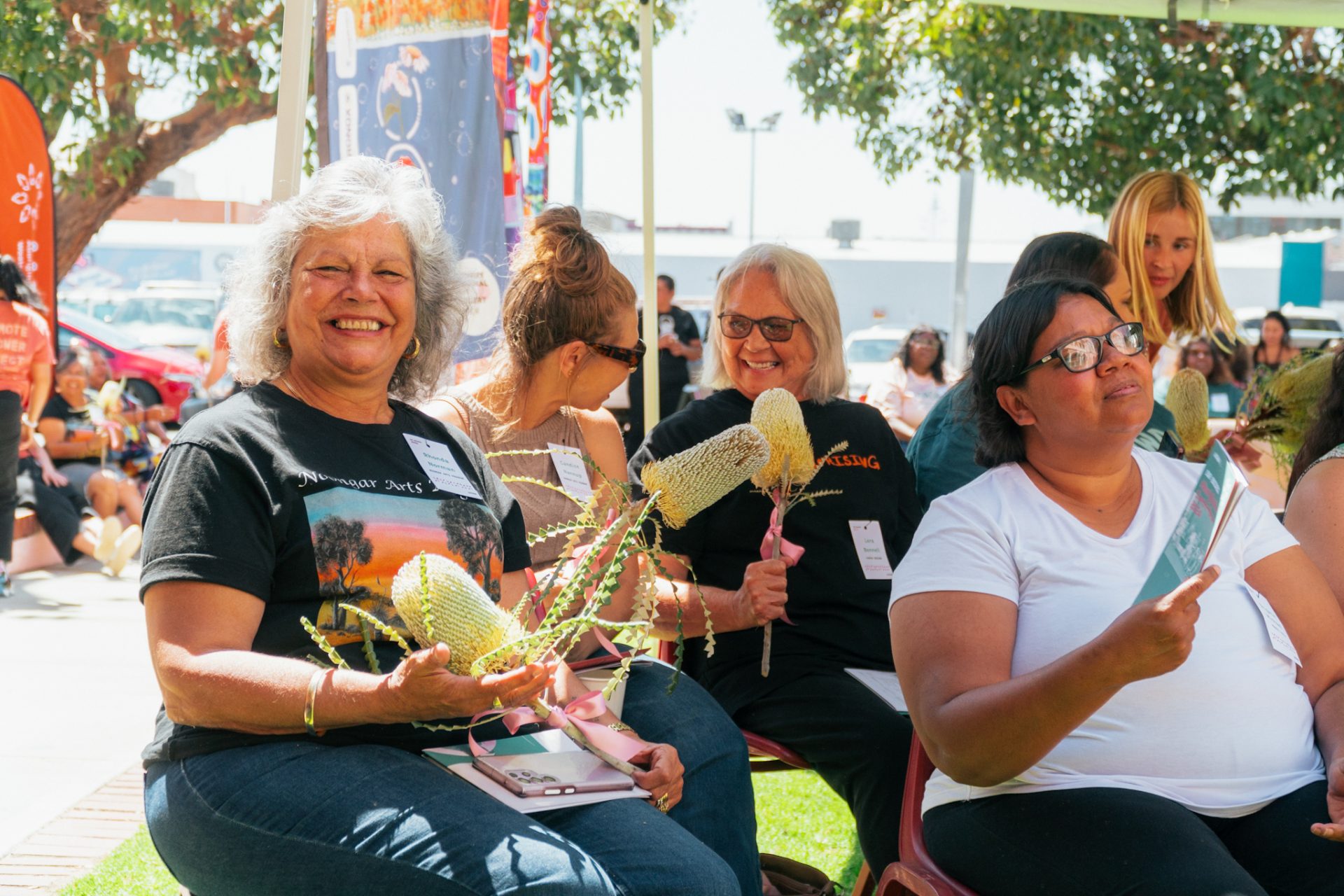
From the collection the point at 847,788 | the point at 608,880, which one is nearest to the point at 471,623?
the point at 608,880

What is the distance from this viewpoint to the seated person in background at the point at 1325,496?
2.30 meters

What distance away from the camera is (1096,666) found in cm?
160

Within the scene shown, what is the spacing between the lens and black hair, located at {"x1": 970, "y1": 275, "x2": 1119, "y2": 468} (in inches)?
83.7

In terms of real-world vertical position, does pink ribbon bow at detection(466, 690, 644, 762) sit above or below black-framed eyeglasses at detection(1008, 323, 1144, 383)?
below

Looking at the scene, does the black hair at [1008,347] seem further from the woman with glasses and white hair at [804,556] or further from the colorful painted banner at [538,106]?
the colorful painted banner at [538,106]

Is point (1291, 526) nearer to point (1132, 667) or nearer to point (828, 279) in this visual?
point (1132, 667)

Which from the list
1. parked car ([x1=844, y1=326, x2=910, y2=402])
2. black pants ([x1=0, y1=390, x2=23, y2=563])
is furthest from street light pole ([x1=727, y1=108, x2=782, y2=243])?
black pants ([x1=0, y1=390, x2=23, y2=563])

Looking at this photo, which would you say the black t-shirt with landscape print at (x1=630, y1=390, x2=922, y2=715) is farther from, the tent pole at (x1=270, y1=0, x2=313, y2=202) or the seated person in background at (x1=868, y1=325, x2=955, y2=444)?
the seated person in background at (x1=868, y1=325, x2=955, y2=444)

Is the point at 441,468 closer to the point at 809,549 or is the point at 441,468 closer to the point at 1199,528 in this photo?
the point at 809,549

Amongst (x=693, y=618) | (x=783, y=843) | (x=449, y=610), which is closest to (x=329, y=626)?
(x=449, y=610)

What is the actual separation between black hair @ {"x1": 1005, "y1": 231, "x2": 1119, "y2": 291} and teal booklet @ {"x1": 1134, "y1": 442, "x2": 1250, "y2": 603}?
1549 mm

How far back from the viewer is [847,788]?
8.54ft

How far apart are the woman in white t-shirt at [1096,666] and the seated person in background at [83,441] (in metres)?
7.01

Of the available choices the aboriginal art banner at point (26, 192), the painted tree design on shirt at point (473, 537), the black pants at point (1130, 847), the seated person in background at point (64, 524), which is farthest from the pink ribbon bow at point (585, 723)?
the seated person in background at point (64, 524)
